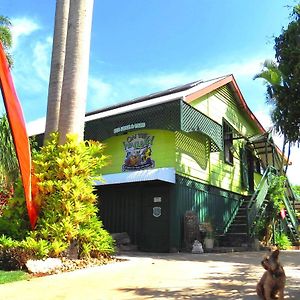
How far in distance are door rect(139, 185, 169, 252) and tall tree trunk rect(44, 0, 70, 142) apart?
516cm

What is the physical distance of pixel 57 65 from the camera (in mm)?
12008

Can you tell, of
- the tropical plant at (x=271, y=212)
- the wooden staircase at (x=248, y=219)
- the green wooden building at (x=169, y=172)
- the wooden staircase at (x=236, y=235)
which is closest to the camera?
the green wooden building at (x=169, y=172)

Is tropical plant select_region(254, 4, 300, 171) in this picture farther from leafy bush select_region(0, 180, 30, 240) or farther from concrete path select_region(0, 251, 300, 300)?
leafy bush select_region(0, 180, 30, 240)

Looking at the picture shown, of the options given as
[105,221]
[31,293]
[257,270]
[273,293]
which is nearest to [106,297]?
[31,293]

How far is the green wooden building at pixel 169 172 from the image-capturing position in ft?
48.5

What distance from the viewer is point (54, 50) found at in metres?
12.2

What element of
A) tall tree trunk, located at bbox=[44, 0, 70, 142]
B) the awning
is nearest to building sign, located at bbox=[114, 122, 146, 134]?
the awning

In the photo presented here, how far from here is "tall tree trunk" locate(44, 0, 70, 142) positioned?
1149 cm

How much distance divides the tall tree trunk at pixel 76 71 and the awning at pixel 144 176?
4.27 metres

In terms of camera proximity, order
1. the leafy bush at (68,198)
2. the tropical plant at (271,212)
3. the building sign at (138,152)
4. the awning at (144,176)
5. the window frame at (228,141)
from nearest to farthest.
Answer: the leafy bush at (68,198)
the awning at (144,176)
the building sign at (138,152)
the tropical plant at (271,212)
the window frame at (228,141)

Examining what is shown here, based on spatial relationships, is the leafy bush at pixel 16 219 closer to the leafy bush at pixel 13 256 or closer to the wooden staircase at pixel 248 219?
the leafy bush at pixel 13 256

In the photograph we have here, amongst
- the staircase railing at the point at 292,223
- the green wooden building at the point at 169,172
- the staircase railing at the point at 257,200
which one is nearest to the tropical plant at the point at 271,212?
the staircase railing at the point at 257,200

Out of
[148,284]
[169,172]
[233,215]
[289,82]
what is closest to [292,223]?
[233,215]

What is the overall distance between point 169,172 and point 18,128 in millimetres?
6489
